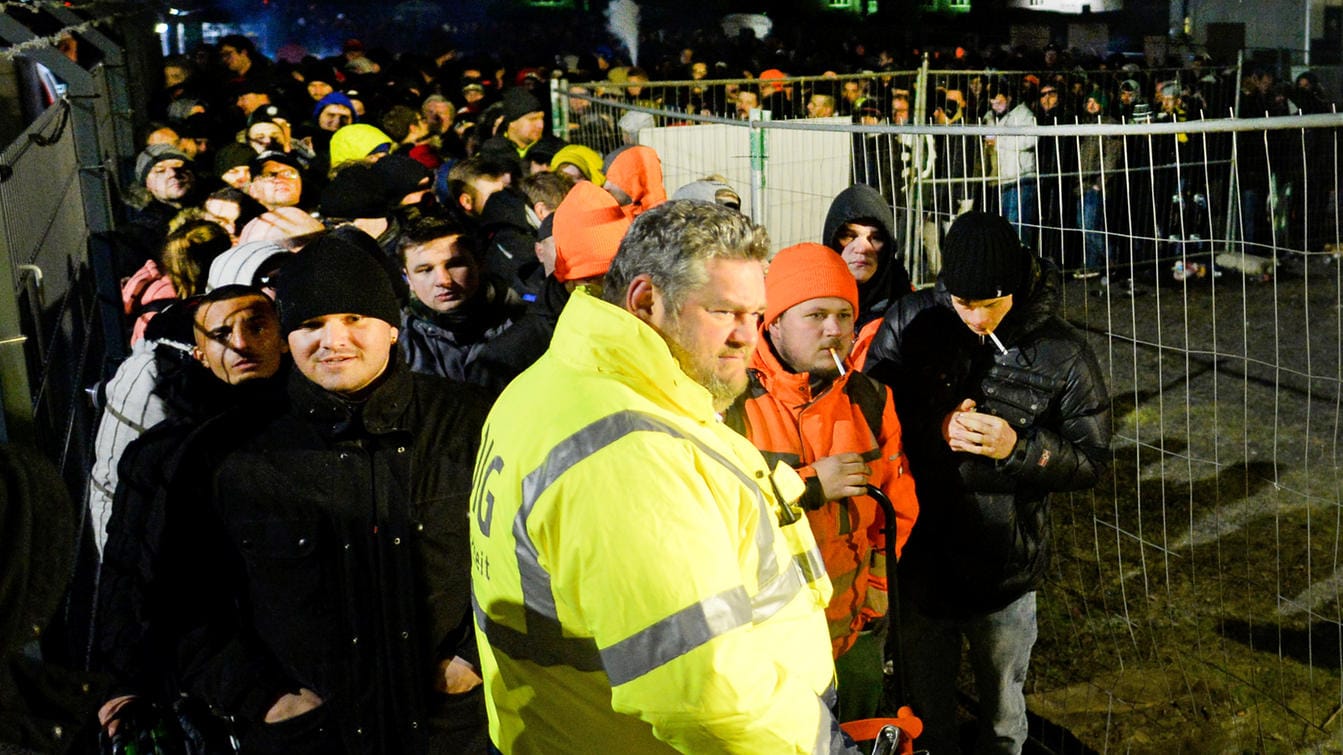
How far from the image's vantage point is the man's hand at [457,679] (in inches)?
114

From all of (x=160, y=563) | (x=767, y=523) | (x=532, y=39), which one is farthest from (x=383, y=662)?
(x=532, y=39)

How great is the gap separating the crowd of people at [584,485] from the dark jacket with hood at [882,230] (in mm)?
15

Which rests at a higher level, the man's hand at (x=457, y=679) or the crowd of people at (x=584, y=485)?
the crowd of people at (x=584, y=485)

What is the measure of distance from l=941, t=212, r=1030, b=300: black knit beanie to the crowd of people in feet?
0.04

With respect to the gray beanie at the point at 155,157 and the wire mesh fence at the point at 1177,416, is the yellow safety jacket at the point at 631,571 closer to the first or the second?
the wire mesh fence at the point at 1177,416

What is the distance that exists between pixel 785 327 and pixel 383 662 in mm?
1498

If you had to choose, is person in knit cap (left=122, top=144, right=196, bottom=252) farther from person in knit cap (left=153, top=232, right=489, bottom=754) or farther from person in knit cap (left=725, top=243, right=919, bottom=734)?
person in knit cap (left=725, top=243, right=919, bottom=734)

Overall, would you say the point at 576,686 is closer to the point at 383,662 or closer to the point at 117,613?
the point at 383,662

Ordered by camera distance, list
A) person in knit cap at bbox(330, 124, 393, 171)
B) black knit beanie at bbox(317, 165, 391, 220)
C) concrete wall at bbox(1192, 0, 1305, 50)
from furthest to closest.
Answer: concrete wall at bbox(1192, 0, 1305, 50) < person in knit cap at bbox(330, 124, 393, 171) < black knit beanie at bbox(317, 165, 391, 220)

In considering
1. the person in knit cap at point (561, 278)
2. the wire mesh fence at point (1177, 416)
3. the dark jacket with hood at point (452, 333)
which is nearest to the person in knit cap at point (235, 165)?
the wire mesh fence at point (1177, 416)

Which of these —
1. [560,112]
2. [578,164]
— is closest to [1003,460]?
[578,164]

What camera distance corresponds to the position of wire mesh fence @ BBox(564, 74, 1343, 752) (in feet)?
14.6

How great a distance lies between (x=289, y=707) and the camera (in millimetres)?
2795

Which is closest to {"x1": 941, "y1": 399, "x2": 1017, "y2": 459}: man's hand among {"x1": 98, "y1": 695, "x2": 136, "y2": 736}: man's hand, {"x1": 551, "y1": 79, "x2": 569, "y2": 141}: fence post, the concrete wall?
{"x1": 98, "y1": 695, "x2": 136, "y2": 736}: man's hand
